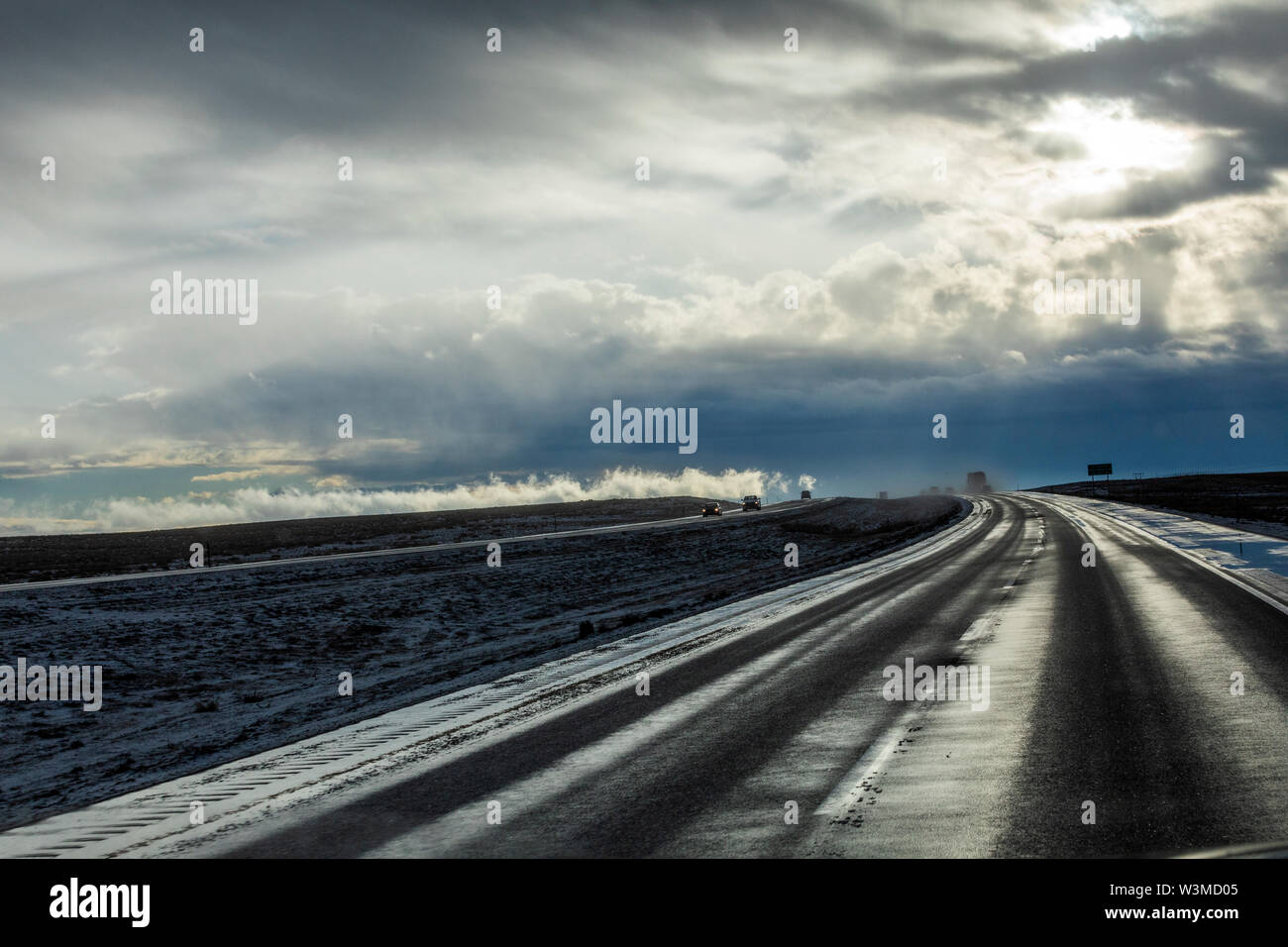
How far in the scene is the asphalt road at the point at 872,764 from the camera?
224 inches

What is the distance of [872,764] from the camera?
7.42m

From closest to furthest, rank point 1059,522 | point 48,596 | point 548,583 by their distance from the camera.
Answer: point 48,596, point 548,583, point 1059,522

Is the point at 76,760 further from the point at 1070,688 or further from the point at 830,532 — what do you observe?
the point at 830,532

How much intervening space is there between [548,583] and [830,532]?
30480 millimetres

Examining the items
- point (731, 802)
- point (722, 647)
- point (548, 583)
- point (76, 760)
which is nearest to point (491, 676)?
point (722, 647)

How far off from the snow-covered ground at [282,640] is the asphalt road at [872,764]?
3385 millimetres

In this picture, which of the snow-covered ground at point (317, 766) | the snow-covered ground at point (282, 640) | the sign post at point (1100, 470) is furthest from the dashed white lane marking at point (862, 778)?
the sign post at point (1100, 470)

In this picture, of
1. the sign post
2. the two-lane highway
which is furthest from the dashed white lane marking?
the sign post

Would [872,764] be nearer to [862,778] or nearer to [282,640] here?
[862,778]

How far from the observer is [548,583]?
35.8 m

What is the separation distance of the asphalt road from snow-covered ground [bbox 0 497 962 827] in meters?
3.39

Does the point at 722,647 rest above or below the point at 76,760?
above
